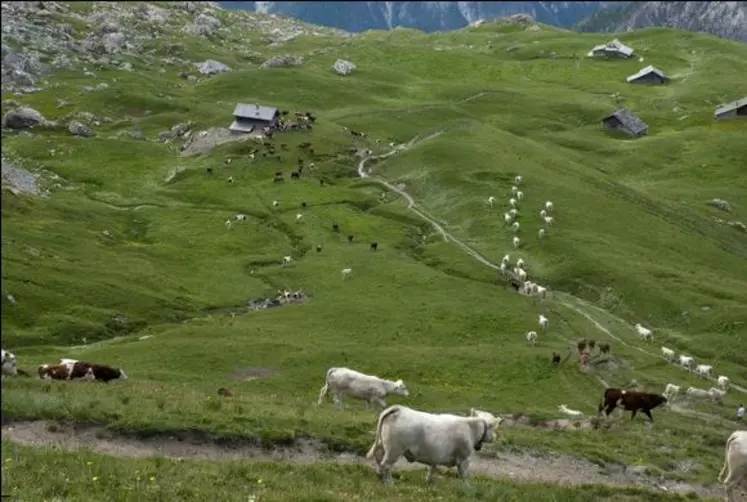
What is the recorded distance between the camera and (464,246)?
84938 millimetres

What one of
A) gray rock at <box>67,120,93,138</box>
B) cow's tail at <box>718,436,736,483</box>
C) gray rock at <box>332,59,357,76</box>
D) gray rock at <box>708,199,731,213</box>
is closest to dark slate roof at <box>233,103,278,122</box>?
gray rock at <box>67,120,93,138</box>

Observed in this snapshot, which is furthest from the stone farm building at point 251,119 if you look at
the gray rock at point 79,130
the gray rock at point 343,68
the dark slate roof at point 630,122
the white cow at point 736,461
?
the white cow at point 736,461

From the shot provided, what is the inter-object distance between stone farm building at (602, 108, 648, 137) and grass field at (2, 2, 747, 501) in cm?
320

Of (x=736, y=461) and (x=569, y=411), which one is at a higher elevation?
(x=736, y=461)

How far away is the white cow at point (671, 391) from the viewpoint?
165 ft

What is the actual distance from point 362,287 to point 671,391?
3150 centimetres

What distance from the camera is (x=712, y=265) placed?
8356 cm

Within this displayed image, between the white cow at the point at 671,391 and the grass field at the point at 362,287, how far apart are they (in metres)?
1.48

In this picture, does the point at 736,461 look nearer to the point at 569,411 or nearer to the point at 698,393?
the point at 569,411

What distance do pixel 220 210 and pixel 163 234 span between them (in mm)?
12249

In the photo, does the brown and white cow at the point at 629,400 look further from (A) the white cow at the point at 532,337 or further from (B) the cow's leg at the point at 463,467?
(B) the cow's leg at the point at 463,467

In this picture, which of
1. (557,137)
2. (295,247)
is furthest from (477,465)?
(557,137)

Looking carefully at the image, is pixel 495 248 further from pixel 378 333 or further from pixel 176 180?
pixel 176 180

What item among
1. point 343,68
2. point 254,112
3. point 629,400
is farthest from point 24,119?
point 629,400
